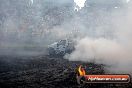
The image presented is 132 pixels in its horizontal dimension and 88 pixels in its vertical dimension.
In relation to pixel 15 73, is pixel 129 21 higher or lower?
higher

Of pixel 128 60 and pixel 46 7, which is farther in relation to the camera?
pixel 46 7

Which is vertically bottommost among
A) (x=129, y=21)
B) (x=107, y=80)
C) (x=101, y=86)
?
(x=101, y=86)

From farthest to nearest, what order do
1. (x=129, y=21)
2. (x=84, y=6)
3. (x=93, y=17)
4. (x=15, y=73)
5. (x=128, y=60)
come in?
(x=84, y=6) < (x=93, y=17) < (x=129, y=21) < (x=128, y=60) < (x=15, y=73)

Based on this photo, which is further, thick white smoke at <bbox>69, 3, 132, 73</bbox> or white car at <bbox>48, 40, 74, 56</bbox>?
white car at <bbox>48, 40, 74, 56</bbox>

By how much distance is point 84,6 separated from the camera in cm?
4575

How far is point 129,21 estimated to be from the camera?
65.9ft

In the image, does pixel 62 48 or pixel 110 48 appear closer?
pixel 110 48

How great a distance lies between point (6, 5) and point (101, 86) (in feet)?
91.4

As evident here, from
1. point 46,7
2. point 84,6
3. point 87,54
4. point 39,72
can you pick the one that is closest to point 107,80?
point 39,72

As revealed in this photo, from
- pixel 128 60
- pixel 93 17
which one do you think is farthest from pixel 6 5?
pixel 128 60

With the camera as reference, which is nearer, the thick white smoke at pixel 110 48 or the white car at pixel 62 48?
the thick white smoke at pixel 110 48

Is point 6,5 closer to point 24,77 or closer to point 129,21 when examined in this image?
point 129,21

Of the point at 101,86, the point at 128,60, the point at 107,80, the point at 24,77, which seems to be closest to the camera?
the point at 107,80

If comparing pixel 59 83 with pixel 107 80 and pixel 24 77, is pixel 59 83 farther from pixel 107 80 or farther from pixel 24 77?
pixel 107 80
